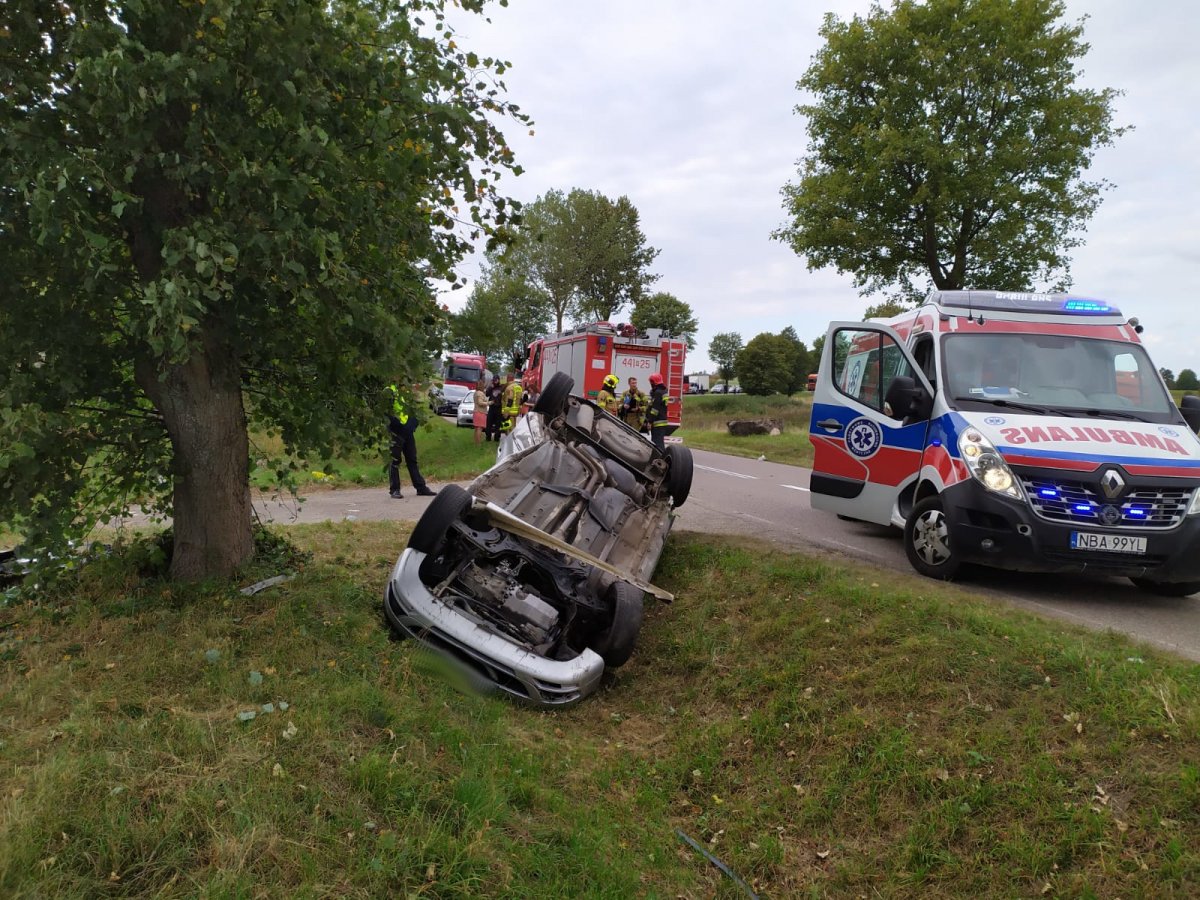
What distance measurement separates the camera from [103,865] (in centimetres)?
238

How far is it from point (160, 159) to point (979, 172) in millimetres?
15561

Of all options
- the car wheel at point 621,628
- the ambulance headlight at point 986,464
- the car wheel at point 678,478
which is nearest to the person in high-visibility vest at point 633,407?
the car wheel at point 678,478

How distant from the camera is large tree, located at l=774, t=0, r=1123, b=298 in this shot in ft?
49.5

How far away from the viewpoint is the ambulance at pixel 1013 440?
5066mm

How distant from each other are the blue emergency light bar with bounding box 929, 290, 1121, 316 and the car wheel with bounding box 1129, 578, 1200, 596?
7.55 ft

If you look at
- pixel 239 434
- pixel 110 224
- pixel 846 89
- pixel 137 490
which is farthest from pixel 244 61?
pixel 846 89

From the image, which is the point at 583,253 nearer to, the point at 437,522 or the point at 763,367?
the point at 763,367

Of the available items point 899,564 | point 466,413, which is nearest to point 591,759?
point 899,564

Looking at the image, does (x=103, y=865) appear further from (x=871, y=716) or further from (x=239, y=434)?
(x=871, y=716)

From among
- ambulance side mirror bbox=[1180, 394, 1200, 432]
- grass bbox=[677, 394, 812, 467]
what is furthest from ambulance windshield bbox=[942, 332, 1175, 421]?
grass bbox=[677, 394, 812, 467]

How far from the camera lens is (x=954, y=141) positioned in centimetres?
1545

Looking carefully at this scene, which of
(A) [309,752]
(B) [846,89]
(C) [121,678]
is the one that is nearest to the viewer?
(A) [309,752]

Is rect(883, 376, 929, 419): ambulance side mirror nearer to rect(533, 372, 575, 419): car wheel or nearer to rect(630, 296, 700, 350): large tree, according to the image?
rect(533, 372, 575, 419): car wheel

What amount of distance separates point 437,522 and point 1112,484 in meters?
4.46
